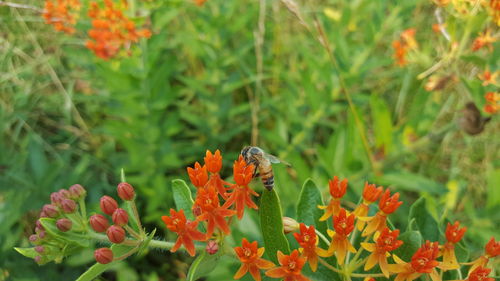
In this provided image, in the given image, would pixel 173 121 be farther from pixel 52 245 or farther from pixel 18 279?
pixel 52 245

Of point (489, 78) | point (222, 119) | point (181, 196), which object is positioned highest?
point (489, 78)

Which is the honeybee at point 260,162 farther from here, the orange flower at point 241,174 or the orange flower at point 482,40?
the orange flower at point 482,40

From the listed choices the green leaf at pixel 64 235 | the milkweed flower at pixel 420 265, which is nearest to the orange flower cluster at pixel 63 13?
the green leaf at pixel 64 235

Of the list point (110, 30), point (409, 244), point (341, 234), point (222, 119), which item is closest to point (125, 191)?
point (341, 234)

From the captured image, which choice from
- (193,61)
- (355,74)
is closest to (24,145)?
(193,61)

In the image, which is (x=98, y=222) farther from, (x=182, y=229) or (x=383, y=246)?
(x=383, y=246)

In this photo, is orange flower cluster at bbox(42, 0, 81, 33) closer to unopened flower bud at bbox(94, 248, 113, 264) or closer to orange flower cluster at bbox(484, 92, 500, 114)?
unopened flower bud at bbox(94, 248, 113, 264)

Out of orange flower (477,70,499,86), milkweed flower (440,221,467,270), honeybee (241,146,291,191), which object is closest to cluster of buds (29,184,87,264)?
honeybee (241,146,291,191)
